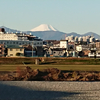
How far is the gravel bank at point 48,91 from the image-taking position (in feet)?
45.2

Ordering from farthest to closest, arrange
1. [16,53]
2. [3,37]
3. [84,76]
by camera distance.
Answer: [3,37], [16,53], [84,76]

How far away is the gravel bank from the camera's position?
45.2 ft

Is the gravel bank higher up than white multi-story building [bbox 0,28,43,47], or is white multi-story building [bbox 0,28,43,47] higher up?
white multi-story building [bbox 0,28,43,47]

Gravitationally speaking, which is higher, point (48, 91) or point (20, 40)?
point (20, 40)

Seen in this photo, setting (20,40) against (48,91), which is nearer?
(48,91)

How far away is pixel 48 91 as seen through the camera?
14789mm

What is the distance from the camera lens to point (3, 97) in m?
13.5

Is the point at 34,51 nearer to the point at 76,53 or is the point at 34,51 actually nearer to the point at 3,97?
the point at 76,53

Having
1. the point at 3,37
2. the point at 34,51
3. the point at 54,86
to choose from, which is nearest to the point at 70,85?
the point at 54,86

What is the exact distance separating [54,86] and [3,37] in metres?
75.5

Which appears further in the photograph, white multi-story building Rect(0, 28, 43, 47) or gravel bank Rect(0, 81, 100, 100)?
white multi-story building Rect(0, 28, 43, 47)

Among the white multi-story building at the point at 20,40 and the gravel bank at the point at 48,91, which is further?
the white multi-story building at the point at 20,40

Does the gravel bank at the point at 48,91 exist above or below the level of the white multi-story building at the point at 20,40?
below

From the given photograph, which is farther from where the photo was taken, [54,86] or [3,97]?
[54,86]
